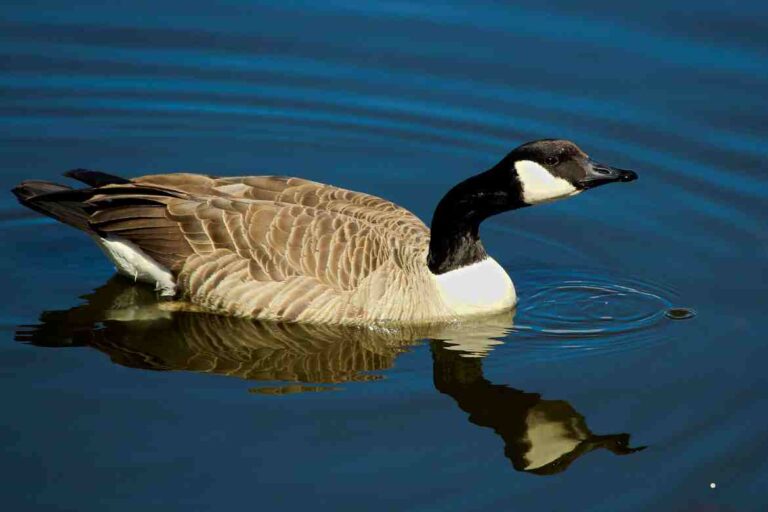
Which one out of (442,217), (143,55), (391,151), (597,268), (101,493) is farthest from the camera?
(143,55)

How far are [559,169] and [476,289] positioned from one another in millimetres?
1343

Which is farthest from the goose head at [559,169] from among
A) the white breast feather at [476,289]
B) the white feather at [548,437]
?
the white feather at [548,437]

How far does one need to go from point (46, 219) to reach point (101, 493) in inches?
181

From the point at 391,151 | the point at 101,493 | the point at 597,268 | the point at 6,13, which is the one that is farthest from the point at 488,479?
the point at 6,13

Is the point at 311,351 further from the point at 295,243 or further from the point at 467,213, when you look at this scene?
the point at 467,213

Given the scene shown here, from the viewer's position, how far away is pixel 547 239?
38.3 ft

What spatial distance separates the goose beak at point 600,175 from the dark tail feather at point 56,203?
4075 mm

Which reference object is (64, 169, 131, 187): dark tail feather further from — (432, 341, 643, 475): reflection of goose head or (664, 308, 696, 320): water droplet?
(664, 308, 696, 320): water droplet

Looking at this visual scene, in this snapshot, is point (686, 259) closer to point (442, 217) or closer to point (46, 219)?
point (442, 217)

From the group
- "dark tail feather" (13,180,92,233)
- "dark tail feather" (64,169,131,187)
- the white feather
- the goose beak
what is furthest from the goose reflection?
the goose beak

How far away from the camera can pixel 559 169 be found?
31.6ft

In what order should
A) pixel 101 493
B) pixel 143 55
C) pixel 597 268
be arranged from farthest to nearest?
pixel 143 55 → pixel 597 268 → pixel 101 493

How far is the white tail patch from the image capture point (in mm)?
10508

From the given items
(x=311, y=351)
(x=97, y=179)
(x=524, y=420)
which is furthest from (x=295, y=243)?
(x=524, y=420)
